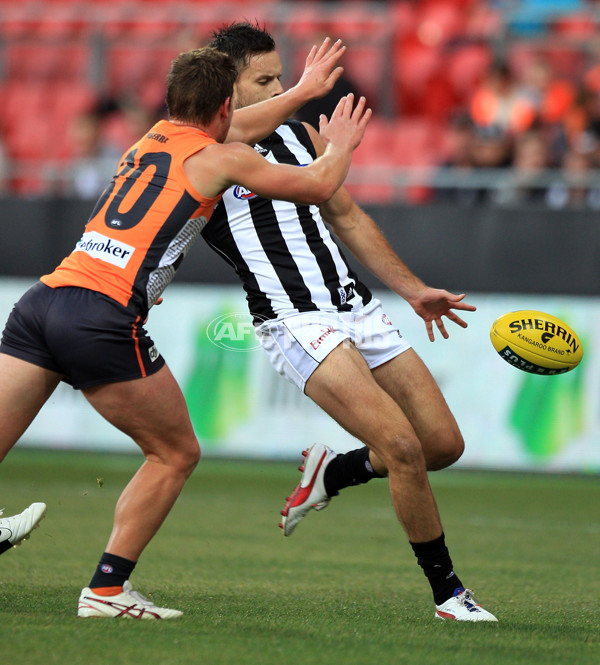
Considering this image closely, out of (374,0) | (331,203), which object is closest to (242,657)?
(331,203)

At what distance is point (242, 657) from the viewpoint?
12.5 ft

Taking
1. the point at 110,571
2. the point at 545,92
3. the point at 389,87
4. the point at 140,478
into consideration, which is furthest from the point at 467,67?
the point at 110,571

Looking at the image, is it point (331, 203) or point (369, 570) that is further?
point (369, 570)

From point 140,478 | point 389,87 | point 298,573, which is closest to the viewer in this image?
point 140,478

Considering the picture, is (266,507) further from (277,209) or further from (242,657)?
(242,657)

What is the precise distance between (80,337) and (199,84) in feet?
3.57

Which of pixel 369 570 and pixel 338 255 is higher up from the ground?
pixel 338 255

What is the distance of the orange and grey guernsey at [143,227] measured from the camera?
14.4 feet

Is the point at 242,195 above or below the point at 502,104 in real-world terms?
above

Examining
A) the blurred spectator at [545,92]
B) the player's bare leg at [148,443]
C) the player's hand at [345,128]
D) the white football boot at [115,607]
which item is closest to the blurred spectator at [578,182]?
the blurred spectator at [545,92]

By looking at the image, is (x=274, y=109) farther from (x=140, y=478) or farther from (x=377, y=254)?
(x=140, y=478)

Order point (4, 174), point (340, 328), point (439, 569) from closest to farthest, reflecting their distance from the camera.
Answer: point (439, 569), point (340, 328), point (4, 174)

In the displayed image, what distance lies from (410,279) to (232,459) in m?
5.42

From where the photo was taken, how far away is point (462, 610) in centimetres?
477
